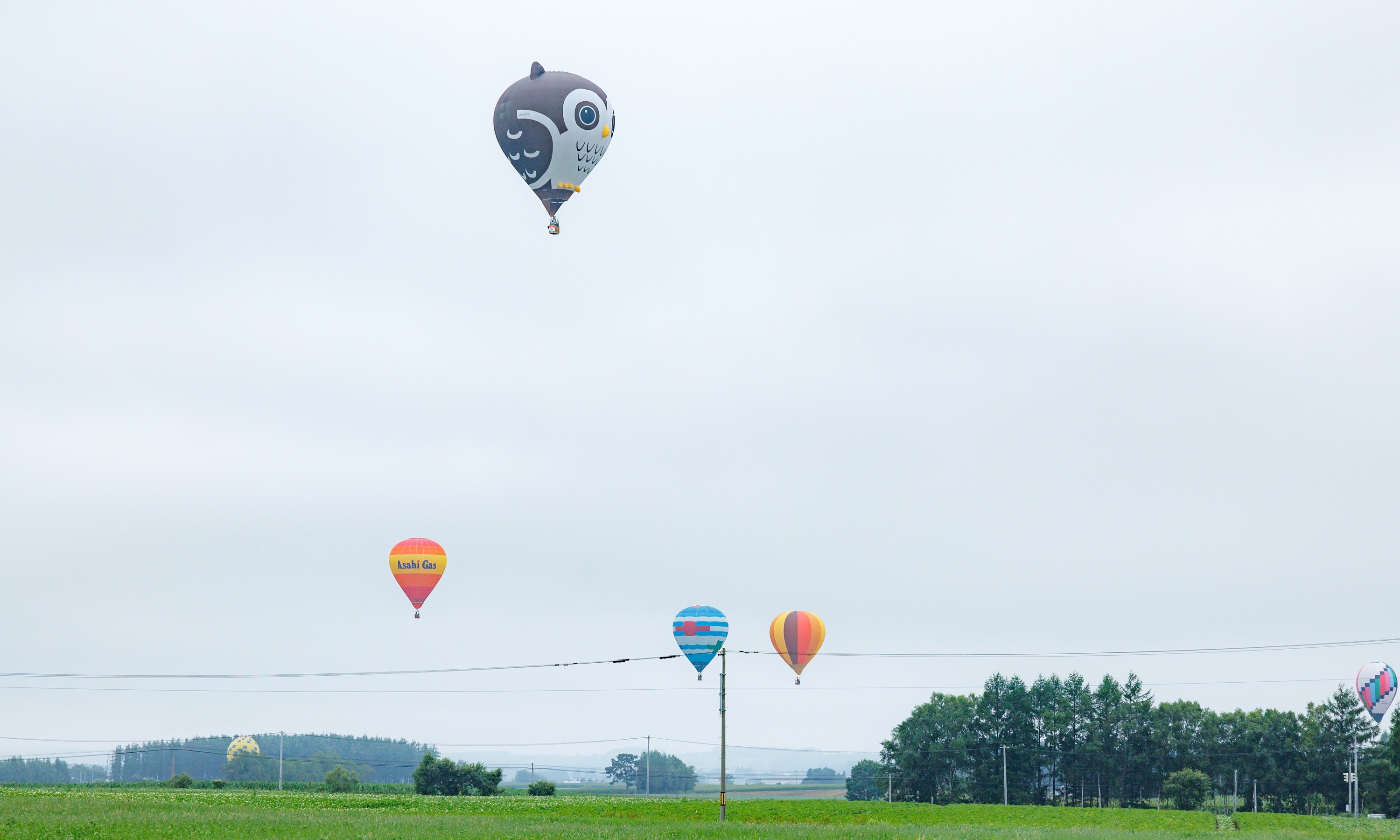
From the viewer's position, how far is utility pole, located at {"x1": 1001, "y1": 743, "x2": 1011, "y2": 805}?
124500mm

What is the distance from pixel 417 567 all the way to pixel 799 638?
76.8ft

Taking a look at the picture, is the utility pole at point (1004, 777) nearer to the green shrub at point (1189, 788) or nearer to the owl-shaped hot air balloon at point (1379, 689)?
the green shrub at point (1189, 788)

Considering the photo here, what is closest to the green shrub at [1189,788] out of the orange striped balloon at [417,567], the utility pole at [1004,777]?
the utility pole at [1004,777]

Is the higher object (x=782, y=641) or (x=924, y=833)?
(x=782, y=641)

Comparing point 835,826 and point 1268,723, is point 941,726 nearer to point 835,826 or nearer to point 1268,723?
point 1268,723

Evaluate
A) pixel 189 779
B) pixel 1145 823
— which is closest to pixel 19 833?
pixel 1145 823

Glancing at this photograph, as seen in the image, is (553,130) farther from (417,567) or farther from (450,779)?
→ (450,779)

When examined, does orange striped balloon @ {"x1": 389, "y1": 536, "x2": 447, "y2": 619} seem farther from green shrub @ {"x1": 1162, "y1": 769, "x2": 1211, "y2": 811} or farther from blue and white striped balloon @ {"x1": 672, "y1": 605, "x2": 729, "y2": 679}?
green shrub @ {"x1": 1162, "y1": 769, "x2": 1211, "y2": 811}

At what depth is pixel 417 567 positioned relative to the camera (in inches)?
2638

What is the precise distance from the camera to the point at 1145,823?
7362cm

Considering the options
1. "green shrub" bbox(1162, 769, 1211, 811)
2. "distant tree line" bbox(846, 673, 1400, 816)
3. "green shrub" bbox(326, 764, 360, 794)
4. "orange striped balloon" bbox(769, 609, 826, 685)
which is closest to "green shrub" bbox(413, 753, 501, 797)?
"green shrub" bbox(326, 764, 360, 794)

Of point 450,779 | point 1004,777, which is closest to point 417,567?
point 450,779

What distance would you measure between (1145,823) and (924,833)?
108 ft

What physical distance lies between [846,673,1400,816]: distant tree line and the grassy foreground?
32.0 m
